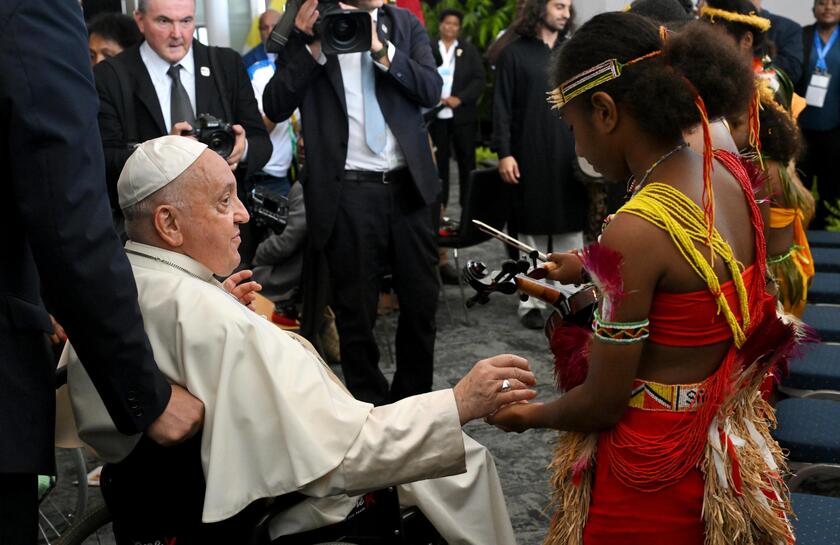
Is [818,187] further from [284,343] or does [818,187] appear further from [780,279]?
[284,343]

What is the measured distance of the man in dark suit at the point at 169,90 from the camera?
4.01 m

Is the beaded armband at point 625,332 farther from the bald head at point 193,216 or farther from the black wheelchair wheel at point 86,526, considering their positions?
the black wheelchair wheel at point 86,526

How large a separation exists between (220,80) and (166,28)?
1.02 ft

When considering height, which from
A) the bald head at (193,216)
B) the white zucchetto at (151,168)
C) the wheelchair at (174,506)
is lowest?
the wheelchair at (174,506)

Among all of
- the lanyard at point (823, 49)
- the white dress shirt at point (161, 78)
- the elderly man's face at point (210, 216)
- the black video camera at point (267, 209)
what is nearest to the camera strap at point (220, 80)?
the white dress shirt at point (161, 78)

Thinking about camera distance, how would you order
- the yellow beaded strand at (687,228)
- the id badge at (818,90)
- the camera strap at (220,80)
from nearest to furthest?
the yellow beaded strand at (687,228)
the camera strap at (220,80)
the id badge at (818,90)

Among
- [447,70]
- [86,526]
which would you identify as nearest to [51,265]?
[86,526]

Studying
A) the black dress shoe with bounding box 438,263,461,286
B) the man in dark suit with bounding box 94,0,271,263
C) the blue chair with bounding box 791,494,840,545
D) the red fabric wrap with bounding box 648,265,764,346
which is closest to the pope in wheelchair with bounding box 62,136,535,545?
the red fabric wrap with bounding box 648,265,764,346

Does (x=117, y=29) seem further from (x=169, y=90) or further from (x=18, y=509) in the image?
(x=18, y=509)

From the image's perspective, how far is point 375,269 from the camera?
4.40m

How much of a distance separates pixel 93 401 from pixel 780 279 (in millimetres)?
2637

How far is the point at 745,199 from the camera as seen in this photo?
2.11 meters

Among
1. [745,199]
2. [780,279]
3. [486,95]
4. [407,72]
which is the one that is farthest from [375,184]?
[486,95]

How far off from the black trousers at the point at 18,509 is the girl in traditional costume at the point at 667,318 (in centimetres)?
102
